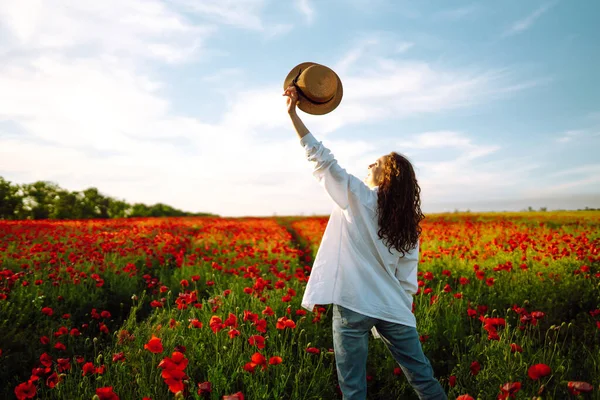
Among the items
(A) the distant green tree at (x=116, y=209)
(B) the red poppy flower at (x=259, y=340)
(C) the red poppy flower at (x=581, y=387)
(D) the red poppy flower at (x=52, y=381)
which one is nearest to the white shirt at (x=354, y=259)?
(B) the red poppy flower at (x=259, y=340)

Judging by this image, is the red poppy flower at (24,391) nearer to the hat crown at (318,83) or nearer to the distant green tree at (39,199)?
the hat crown at (318,83)

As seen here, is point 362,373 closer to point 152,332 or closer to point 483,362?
point 483,362

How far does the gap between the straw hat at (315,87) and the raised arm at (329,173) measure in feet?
0.87

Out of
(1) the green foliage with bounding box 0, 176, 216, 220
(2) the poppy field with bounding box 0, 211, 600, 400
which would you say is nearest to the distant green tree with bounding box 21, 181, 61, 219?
(1) the green foliage with bounding box 0, 176, 216, 220

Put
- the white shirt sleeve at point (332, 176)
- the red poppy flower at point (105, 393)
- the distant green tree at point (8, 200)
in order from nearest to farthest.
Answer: the red poppy flower at point (105, 393), the white shirt sleeve at point (332, 176), the distant green tree at point (8, 200)

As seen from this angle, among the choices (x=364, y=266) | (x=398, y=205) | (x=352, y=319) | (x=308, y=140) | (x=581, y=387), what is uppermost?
(x=308, y=140)

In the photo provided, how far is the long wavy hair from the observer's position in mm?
2783

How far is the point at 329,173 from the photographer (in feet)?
8.65

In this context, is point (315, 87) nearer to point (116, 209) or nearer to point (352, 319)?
point (352, 319)

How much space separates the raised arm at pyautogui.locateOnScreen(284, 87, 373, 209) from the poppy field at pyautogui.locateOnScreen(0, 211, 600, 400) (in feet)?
3.77

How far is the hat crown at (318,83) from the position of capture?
9.91 feet

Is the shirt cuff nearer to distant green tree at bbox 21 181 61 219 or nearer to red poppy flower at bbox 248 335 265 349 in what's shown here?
red poppy flower at bbox 248 335 265 349

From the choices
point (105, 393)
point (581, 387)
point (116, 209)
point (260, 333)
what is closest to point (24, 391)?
point (105, 393)

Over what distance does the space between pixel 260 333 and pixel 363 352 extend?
167 centimetres
